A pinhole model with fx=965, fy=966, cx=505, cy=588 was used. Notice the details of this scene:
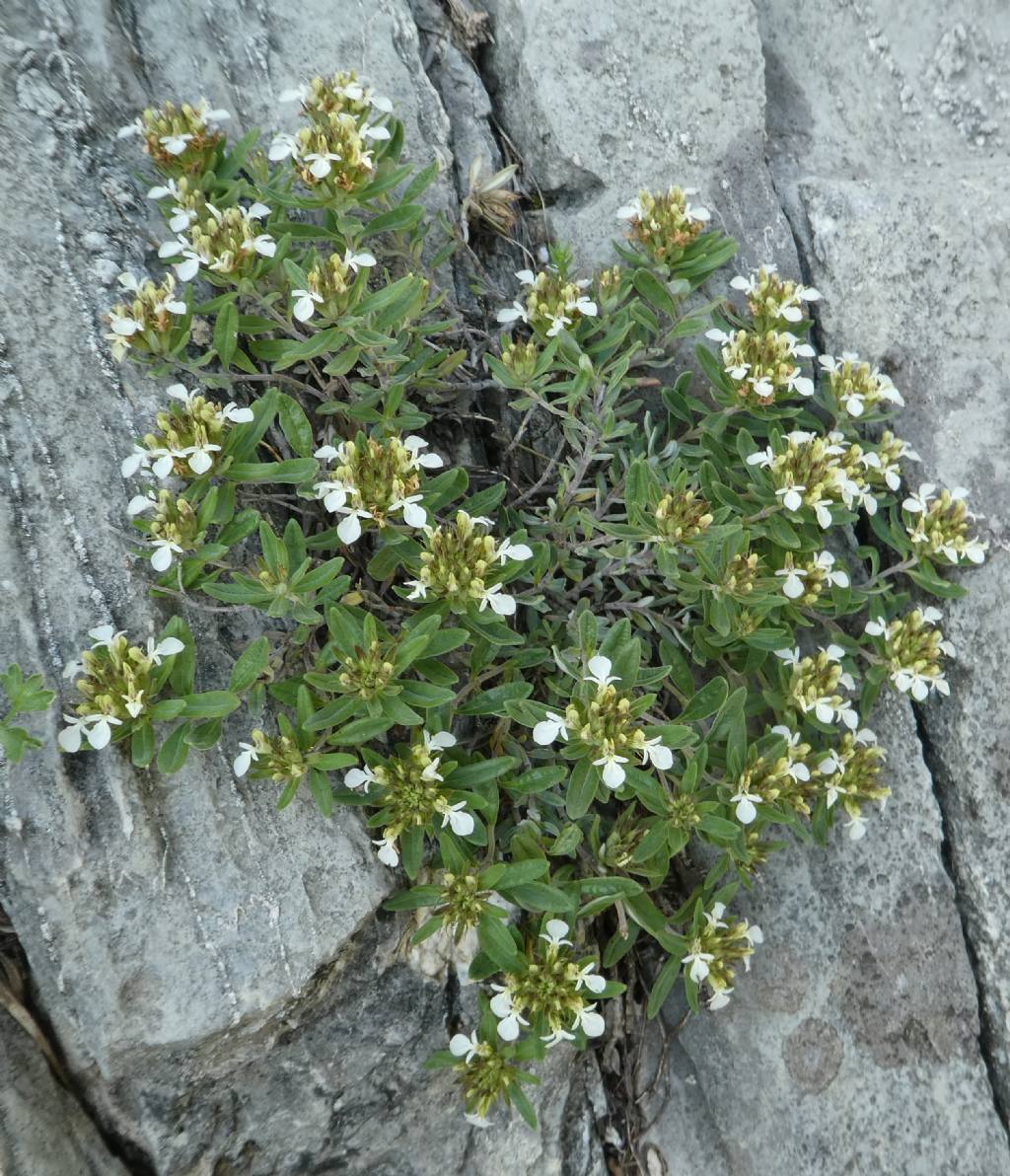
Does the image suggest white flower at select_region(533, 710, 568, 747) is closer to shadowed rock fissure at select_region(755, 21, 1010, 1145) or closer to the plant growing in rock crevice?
the plant growing in rock crevice

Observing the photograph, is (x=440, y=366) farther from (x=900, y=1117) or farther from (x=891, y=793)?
(x=900, y=1117)

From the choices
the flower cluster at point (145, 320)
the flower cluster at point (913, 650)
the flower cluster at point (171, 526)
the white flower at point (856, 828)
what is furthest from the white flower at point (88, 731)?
the flower cluster at point (913, 650)

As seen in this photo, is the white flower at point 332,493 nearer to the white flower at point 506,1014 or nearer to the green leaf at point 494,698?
the green leaf at point 494,698

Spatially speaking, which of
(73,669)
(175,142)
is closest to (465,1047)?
(73,669)

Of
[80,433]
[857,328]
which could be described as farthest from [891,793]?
[80,433]

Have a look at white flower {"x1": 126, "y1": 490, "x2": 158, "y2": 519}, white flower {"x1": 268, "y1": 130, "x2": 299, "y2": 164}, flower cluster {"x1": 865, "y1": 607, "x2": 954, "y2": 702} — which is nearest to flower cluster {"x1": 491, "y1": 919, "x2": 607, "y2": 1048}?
flower cluster {"x1": 865, "y1": 607, "x2": 954, "y2": 702}
